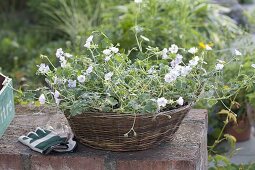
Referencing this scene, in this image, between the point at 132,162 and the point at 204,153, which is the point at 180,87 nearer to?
the point at 132,162

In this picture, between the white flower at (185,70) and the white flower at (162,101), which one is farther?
the white flower at (185,70)

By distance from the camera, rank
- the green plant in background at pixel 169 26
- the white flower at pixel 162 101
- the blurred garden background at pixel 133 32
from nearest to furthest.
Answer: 1. the white flower at pixel 162 101
2. the blurred garden background at pixel 133 32
3. the green plant in background at pixel 169 26

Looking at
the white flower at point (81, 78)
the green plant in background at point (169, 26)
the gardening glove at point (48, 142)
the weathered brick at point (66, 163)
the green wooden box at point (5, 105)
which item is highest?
the green plant in background at point (169, 26)

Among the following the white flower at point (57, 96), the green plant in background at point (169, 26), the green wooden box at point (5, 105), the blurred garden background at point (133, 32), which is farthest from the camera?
the green plant in background at point (169, 26)

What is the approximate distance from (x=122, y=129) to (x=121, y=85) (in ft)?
0.56

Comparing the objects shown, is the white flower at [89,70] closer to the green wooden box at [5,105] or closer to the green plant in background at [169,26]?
the green wooden box at [5,105]

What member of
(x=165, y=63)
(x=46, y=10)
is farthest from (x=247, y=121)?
(x=46, y=10)

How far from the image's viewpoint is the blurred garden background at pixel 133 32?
4.05 m

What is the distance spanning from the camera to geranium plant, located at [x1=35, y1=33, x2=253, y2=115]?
2273 millimetres

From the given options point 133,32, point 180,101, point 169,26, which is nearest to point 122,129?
point 180,101

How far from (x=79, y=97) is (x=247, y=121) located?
6.72 feet

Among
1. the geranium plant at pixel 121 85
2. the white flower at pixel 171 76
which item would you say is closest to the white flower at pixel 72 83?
the geranium plant at pixel 121 85

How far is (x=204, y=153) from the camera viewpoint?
2785 mm

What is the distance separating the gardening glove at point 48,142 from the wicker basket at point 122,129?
0.05 meters
